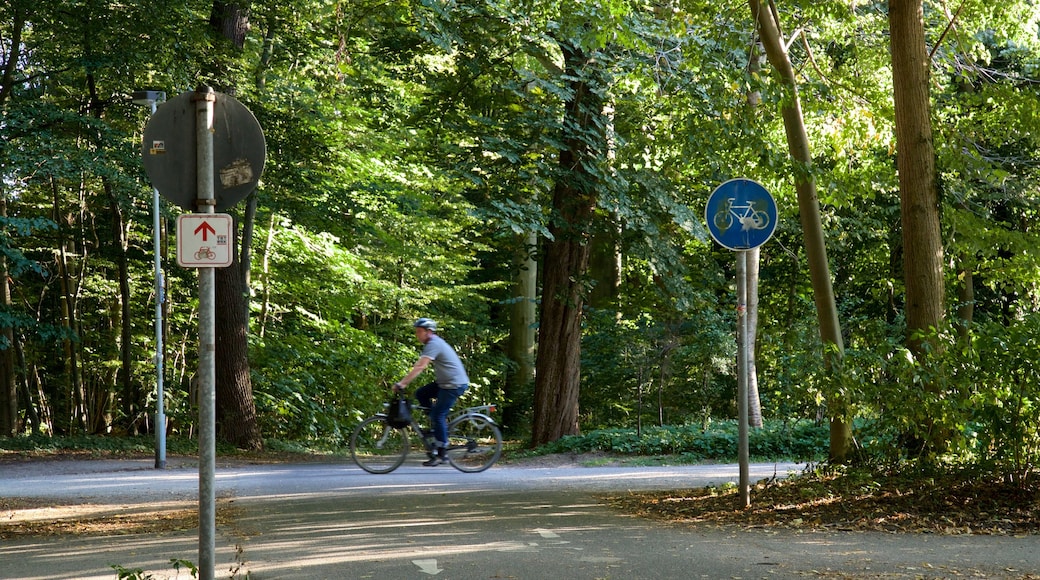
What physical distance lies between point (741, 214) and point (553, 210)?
→ 327 inches

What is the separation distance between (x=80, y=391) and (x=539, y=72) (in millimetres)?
16217

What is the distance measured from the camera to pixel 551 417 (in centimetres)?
1945

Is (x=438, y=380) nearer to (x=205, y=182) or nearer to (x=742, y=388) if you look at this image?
(x=742, y=388)

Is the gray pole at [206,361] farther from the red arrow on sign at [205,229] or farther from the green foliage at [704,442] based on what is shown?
the green foliage at [704,442]

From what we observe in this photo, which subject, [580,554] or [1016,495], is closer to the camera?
[580,554]

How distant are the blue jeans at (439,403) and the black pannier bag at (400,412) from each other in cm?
20

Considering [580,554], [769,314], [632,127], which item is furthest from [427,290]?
[580,554]

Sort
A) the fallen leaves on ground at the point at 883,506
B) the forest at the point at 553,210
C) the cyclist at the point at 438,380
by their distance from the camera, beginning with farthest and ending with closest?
the cyclist at the point at 438,380, the forest at the point at 553,210, the fallen leaves on ground at the point at 883,506

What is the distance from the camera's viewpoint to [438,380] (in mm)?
13711

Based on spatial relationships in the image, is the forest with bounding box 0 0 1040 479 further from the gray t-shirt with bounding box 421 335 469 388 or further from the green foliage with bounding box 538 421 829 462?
the gray t-shirt with bounding box 421 335 469 388

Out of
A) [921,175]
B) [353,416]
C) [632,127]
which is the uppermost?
[632,127]

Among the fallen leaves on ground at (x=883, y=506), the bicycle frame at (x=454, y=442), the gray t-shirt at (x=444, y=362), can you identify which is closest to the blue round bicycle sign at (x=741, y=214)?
the fallen leaves on ground at (x=883, y=506)

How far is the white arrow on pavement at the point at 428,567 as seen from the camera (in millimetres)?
6879

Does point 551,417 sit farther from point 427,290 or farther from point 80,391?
point 80,391
